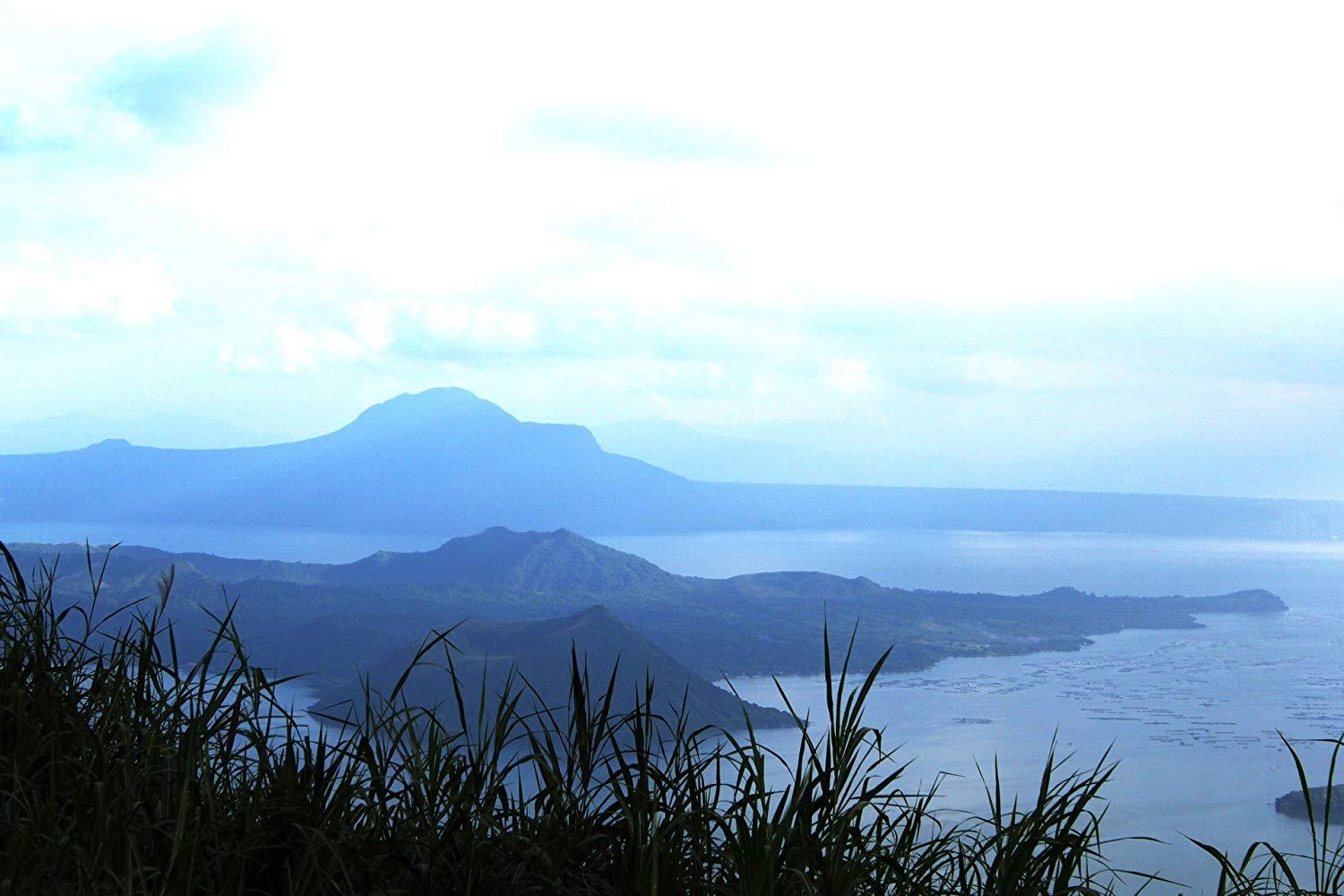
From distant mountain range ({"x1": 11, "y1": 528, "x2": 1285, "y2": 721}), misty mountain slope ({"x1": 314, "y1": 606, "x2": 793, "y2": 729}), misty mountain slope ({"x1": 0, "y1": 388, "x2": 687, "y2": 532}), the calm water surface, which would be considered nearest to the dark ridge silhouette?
distant mountain range ({"x1": 11, "y1": 528, "x2": 1285, "y2": 721})

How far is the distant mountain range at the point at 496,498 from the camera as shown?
172 metres

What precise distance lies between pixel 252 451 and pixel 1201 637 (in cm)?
14543

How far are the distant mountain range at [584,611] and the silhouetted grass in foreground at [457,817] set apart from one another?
168 ft

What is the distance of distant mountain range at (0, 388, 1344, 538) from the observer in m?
172

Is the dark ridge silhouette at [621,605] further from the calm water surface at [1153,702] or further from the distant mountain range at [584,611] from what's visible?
the calm water surface at [1153,702]

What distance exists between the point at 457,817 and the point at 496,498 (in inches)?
7329

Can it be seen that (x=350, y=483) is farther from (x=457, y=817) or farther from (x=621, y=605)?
(x=457, y=817)

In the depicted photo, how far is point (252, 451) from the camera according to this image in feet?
623

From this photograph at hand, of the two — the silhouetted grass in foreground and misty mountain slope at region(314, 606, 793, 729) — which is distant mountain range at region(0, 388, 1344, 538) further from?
the silhouetted grass in foreground

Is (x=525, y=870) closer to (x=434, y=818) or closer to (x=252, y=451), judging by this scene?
(x=434, y=818)

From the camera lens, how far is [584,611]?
68.3 meters

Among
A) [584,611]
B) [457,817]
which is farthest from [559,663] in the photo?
[457,817]

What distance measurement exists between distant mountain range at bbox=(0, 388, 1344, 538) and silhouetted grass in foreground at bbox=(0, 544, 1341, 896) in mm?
175653

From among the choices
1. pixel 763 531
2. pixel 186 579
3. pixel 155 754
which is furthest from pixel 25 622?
pixel 763 531
